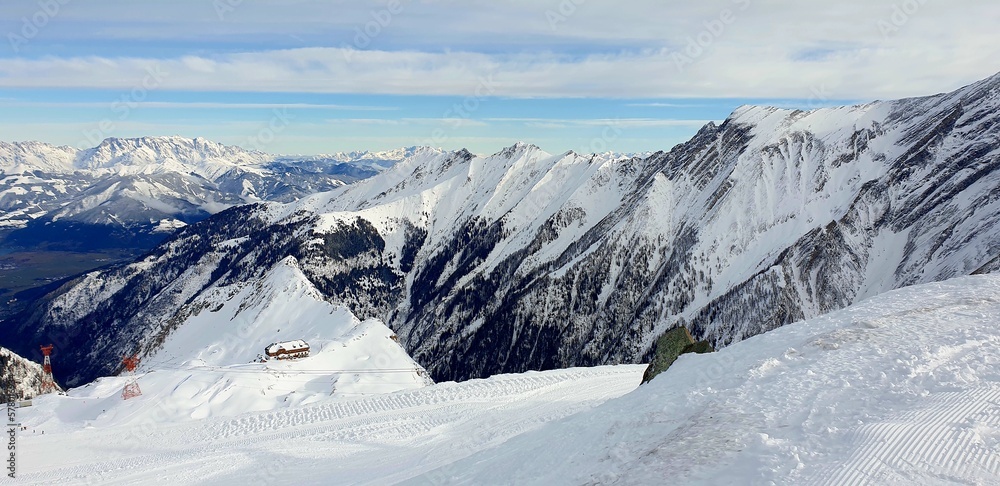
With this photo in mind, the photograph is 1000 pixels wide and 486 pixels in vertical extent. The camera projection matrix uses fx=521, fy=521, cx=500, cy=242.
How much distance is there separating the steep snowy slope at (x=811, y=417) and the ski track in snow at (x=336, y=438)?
22.1 feet

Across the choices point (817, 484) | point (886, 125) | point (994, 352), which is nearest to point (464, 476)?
point (817, 484)

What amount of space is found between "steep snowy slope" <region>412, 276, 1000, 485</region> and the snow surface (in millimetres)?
57

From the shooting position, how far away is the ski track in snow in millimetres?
25766

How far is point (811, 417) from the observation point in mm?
14797

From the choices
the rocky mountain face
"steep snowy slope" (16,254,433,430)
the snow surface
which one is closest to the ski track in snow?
the snow surface

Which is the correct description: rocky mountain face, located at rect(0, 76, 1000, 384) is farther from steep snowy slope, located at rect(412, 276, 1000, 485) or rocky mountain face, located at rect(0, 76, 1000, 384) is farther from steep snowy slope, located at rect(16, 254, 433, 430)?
steep snowy slope, located at rect(412, 276, 1000, 485)

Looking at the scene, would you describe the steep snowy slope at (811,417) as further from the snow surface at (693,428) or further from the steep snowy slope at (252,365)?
the steep snowy slope at (252,365)

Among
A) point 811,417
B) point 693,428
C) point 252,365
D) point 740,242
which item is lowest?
point 252,365

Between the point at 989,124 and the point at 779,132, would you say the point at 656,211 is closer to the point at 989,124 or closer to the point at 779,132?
the point at 779,132

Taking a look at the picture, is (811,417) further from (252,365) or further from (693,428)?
(252,365)

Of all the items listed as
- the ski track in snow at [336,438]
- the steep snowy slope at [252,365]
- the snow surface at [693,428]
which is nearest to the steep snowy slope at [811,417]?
the snow surface at [693,428]

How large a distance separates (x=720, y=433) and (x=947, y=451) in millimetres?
4949

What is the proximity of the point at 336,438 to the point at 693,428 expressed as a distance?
22.1 m

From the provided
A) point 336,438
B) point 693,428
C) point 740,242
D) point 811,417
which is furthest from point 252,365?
point 740,242
